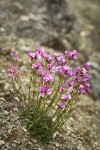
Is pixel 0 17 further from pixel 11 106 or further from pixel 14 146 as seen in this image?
pixel 14 146

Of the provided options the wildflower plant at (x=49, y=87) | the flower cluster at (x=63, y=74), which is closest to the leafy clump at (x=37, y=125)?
the wildflower plant at (x=49, y=87)

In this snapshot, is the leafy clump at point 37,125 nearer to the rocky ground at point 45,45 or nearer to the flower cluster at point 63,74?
the rocky ground at point 45,45

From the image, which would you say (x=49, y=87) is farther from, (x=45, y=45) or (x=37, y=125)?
(x=45, y=45)

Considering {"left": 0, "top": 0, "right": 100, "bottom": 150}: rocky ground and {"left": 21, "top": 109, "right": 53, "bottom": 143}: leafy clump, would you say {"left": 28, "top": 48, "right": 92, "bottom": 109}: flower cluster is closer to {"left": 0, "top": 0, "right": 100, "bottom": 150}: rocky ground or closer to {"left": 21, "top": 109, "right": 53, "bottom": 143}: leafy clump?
{"left": 21, "top": 109, "right": 53, "bottom": 143}: leafy clump

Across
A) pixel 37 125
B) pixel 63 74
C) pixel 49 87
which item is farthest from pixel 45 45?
pixel 49 87

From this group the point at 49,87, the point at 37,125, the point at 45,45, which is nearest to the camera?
the point at 49,87

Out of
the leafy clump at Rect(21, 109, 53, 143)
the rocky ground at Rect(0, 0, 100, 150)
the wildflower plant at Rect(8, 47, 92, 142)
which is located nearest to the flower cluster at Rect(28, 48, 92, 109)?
the wildflower plant at Rect(8, 47, 92, 142)

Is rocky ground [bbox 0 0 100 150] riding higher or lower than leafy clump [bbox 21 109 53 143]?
higher

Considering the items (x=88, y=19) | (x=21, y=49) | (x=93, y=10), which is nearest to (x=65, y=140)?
(x=21, y=49)
